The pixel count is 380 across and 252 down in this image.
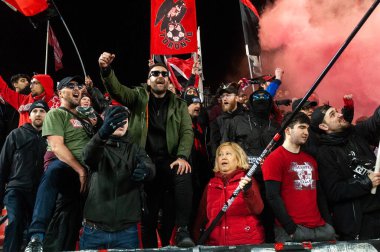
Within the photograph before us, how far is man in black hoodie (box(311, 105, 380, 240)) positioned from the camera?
5320 mm

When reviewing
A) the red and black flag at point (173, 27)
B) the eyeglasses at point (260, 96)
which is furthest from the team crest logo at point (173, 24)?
the eyeglasses at point (260, 96)

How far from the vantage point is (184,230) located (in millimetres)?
5070

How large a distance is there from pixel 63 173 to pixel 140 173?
1.04 metres

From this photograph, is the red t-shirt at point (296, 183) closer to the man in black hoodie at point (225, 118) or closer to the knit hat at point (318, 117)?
the knit hat at point (318, 117)

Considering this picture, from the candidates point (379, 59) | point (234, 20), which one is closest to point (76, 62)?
point (234, 20)

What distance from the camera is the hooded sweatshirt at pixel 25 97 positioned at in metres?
8.05

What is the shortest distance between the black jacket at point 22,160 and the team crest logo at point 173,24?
447 centimetres

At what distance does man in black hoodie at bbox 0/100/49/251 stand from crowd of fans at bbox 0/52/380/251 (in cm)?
2

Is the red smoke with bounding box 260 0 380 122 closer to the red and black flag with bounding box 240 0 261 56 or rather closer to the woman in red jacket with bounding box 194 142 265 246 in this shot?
the red and black flag with bounding box 240 0 261 56

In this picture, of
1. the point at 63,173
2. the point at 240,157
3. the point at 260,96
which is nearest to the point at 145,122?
the point at 63,173

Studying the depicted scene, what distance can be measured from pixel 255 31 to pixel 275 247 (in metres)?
7.40

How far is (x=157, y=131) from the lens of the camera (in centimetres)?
573

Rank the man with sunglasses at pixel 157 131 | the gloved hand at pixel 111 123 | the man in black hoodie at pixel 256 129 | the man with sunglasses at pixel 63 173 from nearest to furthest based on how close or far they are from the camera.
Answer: the gloved hand at pixel 111 123 < the man with sunglasses at pixel 63 173 < the man with sunglasses at pixel 157 131 < the man in black hoodie at pixel 256 129

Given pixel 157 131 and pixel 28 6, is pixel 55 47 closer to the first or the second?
pixel 28 6
